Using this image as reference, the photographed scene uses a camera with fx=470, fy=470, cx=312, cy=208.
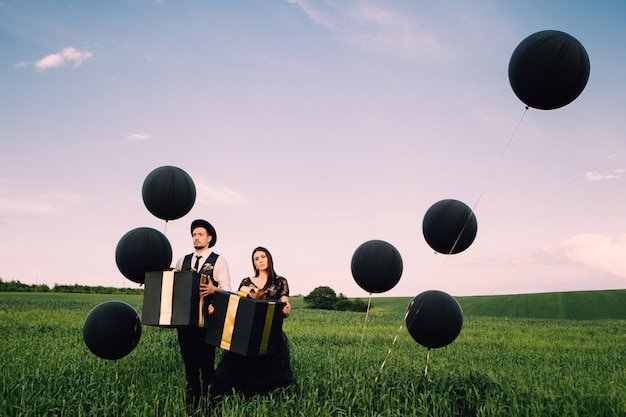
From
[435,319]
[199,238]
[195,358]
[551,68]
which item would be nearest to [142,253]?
[199,238]

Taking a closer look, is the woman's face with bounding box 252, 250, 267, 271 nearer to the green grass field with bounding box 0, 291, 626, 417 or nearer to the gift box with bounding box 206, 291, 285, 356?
the gift box with bounding box 206, 291, 285, 356

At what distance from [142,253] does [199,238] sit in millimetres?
844

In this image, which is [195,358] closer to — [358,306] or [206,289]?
[206,289]

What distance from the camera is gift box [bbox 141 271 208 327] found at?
17.3ft

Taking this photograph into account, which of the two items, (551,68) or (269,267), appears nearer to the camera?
(551,68)

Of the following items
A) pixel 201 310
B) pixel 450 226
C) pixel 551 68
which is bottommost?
pixel 201 310

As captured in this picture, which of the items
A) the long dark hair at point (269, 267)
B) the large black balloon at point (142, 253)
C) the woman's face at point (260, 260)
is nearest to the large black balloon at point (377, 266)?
the long dark hair at point (269, 267)

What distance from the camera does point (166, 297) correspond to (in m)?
5.39

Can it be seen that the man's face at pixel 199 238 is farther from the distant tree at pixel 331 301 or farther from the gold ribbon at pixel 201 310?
the distant tree at pixel 331 301

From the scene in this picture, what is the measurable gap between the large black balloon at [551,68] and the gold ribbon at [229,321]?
445 centimetres

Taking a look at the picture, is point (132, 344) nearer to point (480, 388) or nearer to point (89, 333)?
point (89, 333)

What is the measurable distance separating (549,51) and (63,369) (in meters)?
8.71

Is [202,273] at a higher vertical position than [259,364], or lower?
higher

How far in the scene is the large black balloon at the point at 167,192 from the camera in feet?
21.5
